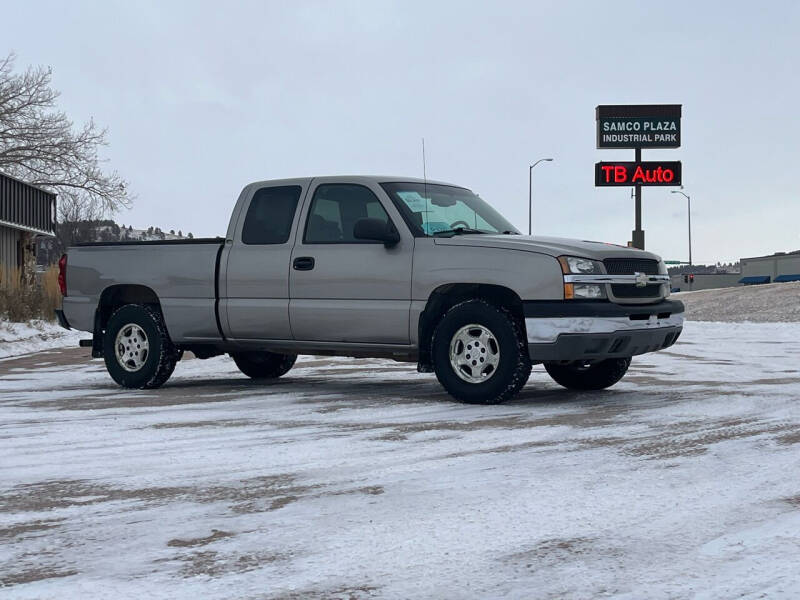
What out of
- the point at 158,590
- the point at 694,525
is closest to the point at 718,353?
the point at 694,525

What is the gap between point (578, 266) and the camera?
9.42 metres

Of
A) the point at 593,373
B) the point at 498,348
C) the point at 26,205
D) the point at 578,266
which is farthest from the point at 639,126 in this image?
the point at 498,348

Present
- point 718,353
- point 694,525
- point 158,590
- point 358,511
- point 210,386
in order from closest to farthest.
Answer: point 158,590 → point 694,525 → point 358,511 → point 210,386 → point 718,353

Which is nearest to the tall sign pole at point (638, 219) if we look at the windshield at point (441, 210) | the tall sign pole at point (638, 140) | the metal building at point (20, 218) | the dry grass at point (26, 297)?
the tall sign pole at point (638, 140)

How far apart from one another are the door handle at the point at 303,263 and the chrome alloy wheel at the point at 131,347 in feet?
7.19

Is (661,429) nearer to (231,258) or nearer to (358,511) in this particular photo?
(358,511)

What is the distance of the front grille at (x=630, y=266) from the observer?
964 centimetres

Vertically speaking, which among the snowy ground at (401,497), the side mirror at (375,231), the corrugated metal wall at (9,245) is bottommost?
the snowy ground at (401,497)

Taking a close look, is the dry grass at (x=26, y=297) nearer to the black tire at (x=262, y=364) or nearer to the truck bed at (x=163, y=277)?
the truck bed at (x=163, y=277)

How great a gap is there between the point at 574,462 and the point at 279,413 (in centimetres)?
339

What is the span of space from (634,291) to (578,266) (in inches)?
28.6

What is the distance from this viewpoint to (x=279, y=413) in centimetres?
924

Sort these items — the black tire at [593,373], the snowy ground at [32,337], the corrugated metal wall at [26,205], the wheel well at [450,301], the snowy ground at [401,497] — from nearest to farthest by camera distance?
1. the snowy ground at [401,497]
2. the wheel well at [450,301]
3. the black tire at [593,373]
4. the snowy ground at [32,337]
5. the corrugated metal wall at [26,205]

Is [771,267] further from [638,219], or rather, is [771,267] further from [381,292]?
[381,292]
